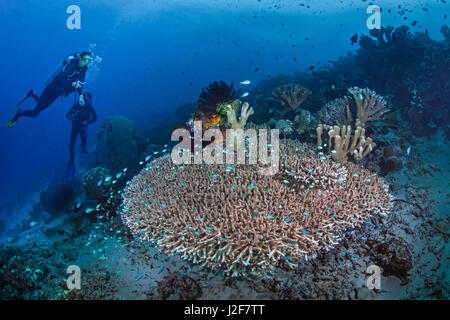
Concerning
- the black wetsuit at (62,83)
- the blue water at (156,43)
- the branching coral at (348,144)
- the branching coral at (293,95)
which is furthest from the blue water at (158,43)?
the branching coral at (348,144)

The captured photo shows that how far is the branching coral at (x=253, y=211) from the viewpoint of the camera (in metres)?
3.22

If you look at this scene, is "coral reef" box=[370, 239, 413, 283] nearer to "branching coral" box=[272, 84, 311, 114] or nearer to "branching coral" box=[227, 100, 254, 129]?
"branching coral" box=[227, 100, 254, 129]

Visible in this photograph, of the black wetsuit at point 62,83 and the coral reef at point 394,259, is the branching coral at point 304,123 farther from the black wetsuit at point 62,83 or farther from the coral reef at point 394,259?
the black wetsuit at point 62,83

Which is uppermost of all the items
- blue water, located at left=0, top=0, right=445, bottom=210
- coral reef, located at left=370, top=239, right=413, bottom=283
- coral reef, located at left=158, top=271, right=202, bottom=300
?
blue water, located at left=0, top=0, right=445, bottom=210

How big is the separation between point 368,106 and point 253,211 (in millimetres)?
5421

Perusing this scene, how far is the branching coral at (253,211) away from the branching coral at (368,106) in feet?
7.83

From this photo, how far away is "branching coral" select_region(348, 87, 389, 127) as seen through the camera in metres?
6.41

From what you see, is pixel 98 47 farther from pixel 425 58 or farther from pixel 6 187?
pixel 425 58

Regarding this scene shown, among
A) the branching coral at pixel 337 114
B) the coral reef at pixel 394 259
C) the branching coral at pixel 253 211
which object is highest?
the branching coral at pixel 337 114

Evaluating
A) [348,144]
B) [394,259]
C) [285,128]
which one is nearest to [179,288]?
[394,259]

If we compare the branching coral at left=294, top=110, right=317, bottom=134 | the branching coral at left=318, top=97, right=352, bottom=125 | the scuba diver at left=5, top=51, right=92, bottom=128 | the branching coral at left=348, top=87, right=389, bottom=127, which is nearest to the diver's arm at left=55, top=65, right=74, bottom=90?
the scuba diver at left=5, top=51, right=92, bottom=128

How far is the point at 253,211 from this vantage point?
3.52 m

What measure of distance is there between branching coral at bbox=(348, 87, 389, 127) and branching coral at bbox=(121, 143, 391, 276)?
2.39 metres

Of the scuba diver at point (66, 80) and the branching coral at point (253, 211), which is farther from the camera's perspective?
the scuba diver at point (66, 80)
